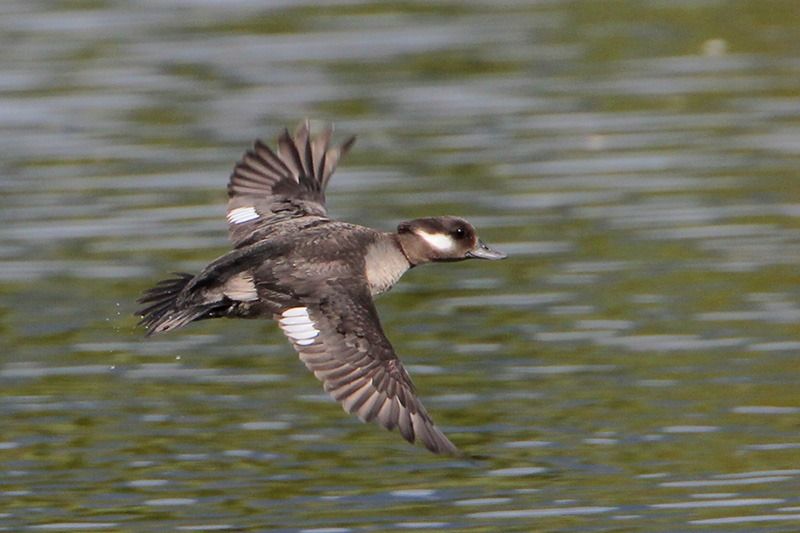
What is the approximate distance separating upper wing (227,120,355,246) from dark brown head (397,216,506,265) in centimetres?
85

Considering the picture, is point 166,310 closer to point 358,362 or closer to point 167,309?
point 167,309

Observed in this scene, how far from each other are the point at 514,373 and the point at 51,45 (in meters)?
10.9

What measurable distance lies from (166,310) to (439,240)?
142 centimetres

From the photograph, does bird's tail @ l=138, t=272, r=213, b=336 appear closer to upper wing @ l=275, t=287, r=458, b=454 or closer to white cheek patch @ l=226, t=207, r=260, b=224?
upper wing @ l=275, t=287, r=458, b=454

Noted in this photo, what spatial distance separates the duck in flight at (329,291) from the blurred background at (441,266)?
801 millimetres

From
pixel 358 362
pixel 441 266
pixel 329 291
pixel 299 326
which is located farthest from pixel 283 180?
pixel 441 266

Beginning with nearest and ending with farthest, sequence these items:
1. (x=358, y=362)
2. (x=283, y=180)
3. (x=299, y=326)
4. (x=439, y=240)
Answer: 1. (x=358, y=362)
2. (x=299, y=326)
3. (x=439, y=240)
4. (x=283, y=180)

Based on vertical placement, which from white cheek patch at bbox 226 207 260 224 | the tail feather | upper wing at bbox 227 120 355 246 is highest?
upper wing at bbox 227 120 355 246

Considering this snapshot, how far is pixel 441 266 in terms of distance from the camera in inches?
556

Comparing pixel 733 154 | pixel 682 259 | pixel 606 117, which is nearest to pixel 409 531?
pixel 682 259

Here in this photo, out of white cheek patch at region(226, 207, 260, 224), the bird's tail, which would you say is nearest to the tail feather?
the bird's tail

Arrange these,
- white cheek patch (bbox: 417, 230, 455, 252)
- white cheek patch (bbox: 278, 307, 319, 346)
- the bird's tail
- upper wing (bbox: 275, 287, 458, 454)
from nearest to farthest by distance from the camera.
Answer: upper wing (bbox: 275, 287, 458, 454) → white cheek patch (bbox: 278, 307, 319, 346) → the bird's tail → white cheek patch (bbox: 417, 230, 455, 252)

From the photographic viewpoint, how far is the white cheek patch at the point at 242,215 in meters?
10.3

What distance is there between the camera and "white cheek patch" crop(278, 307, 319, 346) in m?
8.65
